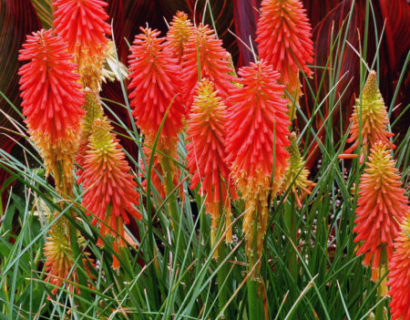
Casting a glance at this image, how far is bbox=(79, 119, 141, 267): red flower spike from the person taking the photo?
58.5 inches

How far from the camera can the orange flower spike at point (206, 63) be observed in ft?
5.07

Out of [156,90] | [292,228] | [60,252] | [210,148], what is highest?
[156,90]

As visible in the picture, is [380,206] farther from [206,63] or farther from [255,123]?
[206,63]

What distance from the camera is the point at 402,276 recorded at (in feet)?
3.77

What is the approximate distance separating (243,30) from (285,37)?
3.10 feet

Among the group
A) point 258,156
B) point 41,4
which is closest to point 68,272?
point 258,156

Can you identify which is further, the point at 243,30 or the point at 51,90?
the point at 243,30

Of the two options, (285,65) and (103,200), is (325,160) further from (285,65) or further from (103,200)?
(103,200)

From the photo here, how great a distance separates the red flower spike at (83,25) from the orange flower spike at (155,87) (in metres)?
0.22

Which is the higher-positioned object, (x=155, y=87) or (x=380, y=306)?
(x=155, y=87)

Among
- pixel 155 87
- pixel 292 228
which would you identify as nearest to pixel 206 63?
pixel 155 87

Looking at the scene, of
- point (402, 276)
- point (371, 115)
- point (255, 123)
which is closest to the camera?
point (402, 276)

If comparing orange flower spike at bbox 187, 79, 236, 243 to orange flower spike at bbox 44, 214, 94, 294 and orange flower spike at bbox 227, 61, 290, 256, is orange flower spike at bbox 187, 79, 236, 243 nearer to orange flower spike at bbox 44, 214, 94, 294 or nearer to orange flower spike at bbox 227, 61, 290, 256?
orange flower spike at bbox 227, 61, 290, 256

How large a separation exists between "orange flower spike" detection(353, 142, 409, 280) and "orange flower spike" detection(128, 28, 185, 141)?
18.9 inches
